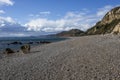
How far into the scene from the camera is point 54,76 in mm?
17125

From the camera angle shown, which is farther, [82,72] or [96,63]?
[96,63]

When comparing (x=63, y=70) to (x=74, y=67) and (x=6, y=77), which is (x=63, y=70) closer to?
(x=74, y=67)

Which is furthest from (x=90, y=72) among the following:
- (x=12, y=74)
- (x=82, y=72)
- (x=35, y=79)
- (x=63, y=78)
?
(x=12, y=74)

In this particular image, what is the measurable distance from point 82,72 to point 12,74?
478 centimetres

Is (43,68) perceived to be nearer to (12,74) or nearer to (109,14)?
Result: (12,74)

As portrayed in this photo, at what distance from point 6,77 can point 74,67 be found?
501cm

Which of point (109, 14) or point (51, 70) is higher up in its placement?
point (109, 14)

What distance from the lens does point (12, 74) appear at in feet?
60.4

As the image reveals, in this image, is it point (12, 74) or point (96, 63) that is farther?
point (96, 63)

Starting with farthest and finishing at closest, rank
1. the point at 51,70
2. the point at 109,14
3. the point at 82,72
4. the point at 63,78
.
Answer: the point at 109,14 < the point at 51,70 < the point at 82,72 < the point at 63,78

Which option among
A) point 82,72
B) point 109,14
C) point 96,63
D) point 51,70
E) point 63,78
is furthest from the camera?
point 109,14

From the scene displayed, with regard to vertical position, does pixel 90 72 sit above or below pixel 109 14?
below

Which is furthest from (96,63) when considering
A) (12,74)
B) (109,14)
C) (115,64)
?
(109,14)

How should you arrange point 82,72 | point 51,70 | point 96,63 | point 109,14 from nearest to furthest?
1. point 82,72
2. point 51,70
3. point 96,63
4. point 109,14
